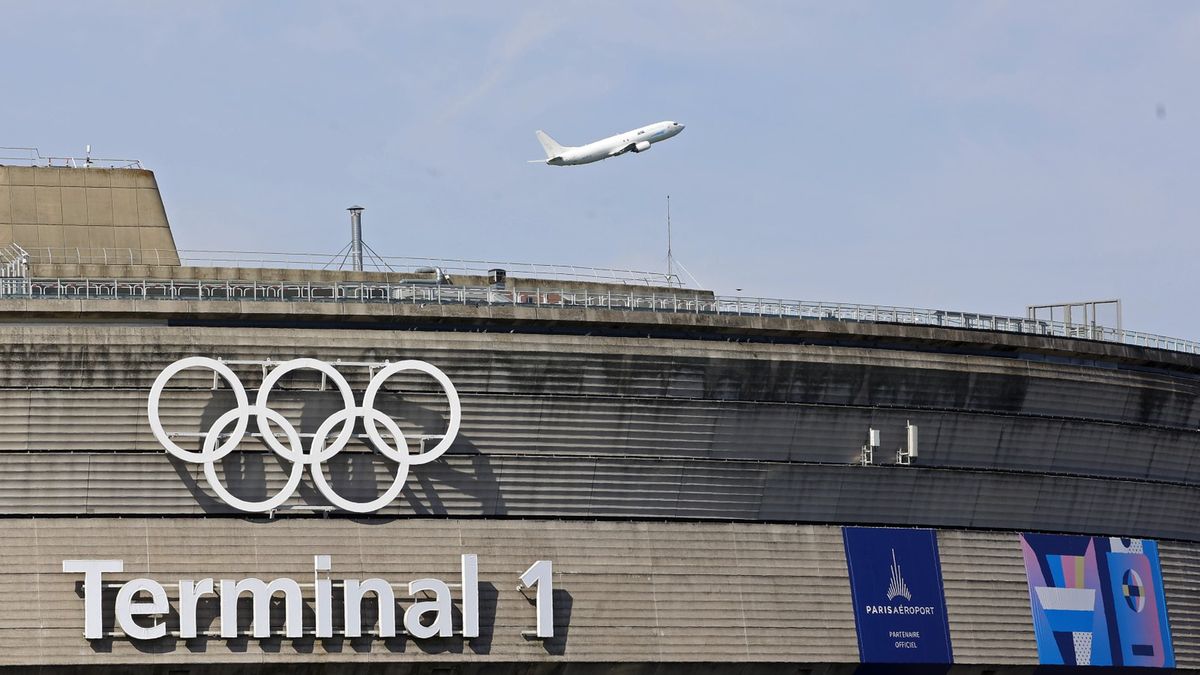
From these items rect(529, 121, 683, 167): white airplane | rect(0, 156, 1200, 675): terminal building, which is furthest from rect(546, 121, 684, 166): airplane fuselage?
rect(0, 156, 1200, 675): terminal building

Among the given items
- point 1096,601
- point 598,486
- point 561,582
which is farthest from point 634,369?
point 1096,601

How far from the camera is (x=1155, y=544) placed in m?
79.5

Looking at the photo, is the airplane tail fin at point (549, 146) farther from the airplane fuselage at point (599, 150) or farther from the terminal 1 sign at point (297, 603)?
the terminal 1 sign at point (297, 603)

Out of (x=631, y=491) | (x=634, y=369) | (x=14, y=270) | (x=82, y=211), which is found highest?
(x=82, y=211)

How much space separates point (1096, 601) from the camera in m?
76.4

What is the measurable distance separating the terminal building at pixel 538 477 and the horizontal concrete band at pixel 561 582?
0.32 feet

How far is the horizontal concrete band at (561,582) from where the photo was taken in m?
61.9

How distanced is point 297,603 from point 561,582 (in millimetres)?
9057

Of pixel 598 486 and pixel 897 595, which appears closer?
pixel 598 486

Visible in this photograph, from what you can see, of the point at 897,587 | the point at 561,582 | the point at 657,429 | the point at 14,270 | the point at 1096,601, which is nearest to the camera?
the point at 561,582

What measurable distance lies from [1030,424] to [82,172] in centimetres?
3836

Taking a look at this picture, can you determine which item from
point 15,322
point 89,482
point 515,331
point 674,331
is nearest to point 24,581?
point 89,482

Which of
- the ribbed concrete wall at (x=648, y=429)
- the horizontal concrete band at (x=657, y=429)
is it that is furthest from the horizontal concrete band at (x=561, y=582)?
the horizontal concrete band at (x=657, y=429)

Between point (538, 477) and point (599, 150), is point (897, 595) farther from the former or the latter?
point (599, 150)
